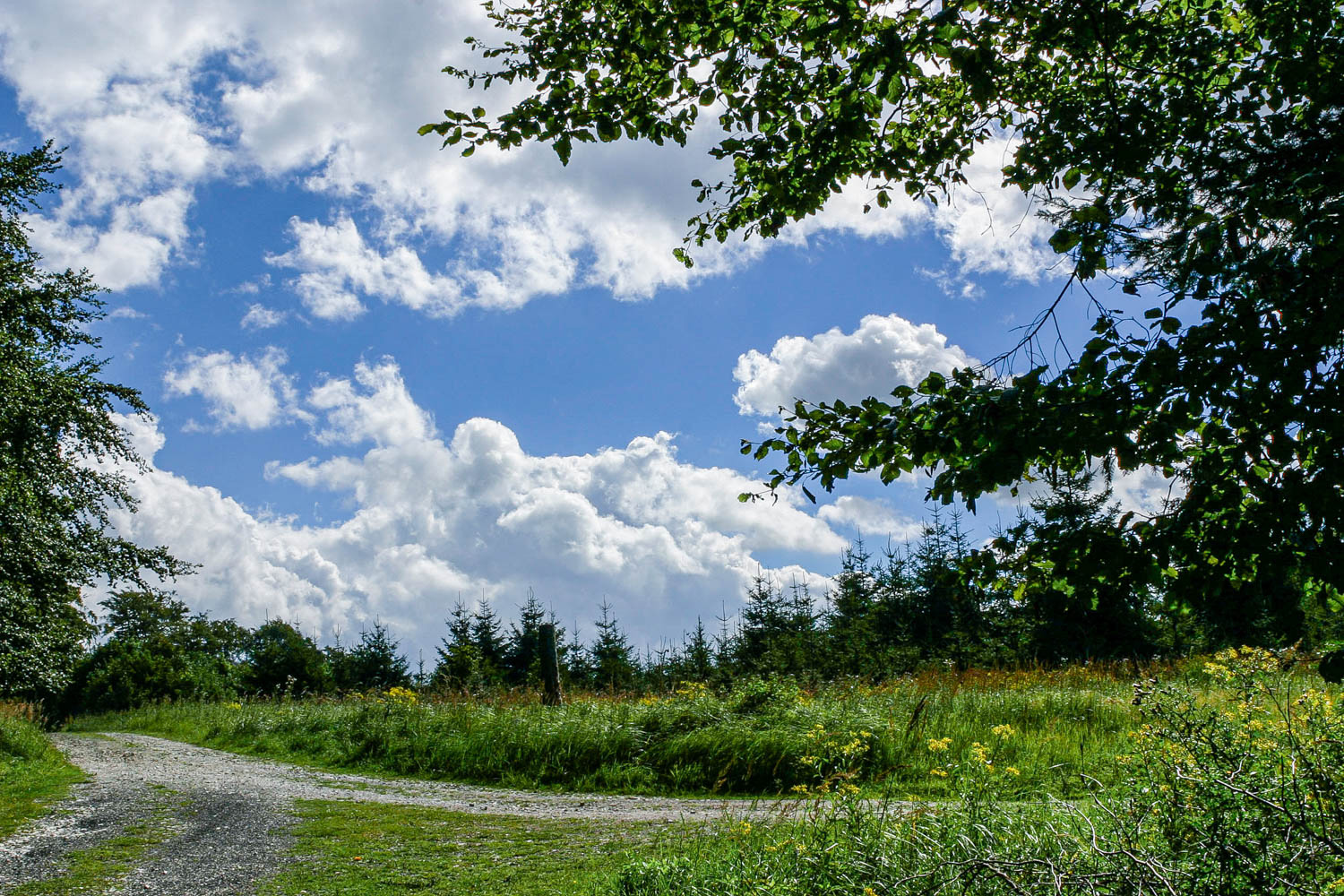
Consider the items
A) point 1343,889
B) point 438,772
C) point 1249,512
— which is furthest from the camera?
point 438,772

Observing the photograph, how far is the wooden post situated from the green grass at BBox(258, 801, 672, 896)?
5061 millimetres

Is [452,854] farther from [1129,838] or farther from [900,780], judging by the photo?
[900,780]

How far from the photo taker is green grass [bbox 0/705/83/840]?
25.5ft

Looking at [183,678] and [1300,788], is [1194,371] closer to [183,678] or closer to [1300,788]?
[1300,788]

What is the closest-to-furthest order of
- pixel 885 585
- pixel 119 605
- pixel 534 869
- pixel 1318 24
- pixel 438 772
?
pixel 1318 24 < pixel 534 869 < pixel 438 772 < pixel 885 585 < pixel 119 605

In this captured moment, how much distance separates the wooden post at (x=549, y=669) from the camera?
41.4ft

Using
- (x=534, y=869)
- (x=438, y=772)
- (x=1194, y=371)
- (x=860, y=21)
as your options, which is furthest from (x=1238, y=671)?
(x=438, y=772)

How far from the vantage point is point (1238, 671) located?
15.8 ft

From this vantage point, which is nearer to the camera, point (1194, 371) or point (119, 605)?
point (1194, 371)

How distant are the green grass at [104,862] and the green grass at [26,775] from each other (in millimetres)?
1045

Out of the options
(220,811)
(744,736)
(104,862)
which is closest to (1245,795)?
(744,736)

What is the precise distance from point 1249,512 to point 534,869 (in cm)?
479

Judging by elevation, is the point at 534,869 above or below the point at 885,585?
below

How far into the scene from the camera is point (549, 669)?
12945 millimetres
